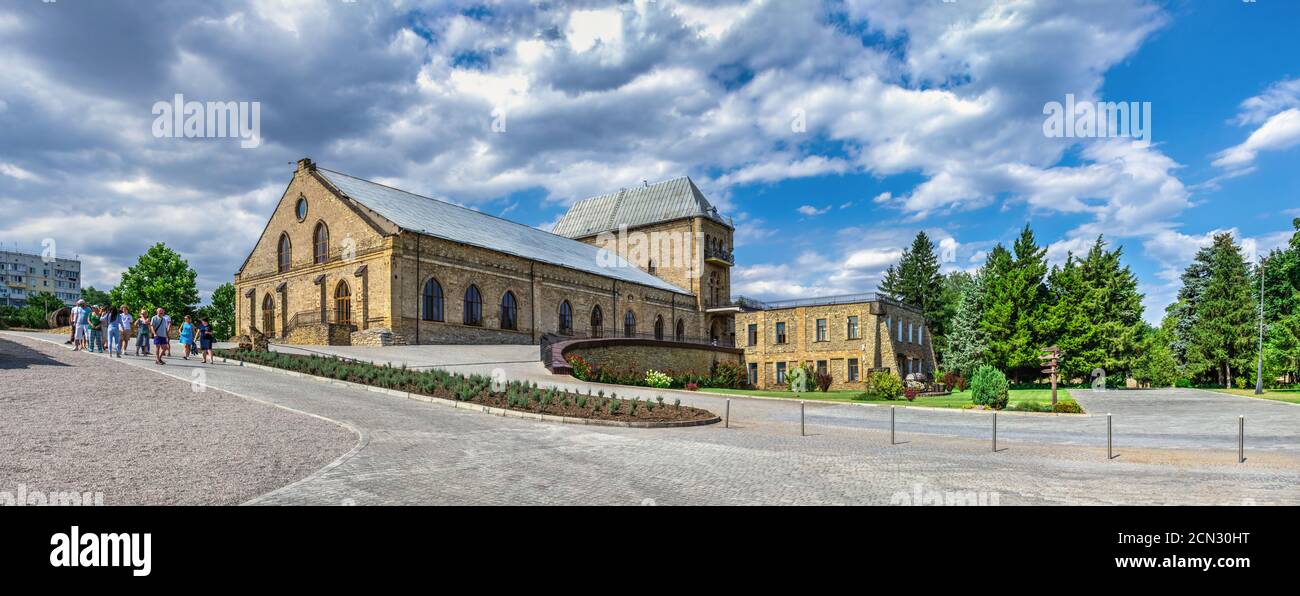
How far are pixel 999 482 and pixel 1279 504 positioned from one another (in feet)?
10.3

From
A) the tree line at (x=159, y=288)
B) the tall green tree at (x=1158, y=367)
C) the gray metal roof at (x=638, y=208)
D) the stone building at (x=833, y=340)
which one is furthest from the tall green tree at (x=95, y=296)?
the tall green tree at (x=1158, y=367)

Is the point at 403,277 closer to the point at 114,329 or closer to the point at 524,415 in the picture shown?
the point at 114,329

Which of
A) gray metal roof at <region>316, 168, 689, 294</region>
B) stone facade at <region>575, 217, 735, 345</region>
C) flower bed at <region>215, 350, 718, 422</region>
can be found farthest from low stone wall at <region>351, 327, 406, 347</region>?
stone facade at <region>575, 217, 735, 345</region>

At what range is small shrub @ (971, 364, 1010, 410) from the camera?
23312mm

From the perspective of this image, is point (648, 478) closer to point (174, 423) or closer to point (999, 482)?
point (999, 482)

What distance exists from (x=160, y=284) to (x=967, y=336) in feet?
226

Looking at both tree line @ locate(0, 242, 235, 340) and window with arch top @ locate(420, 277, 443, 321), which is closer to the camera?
window with arch top @ locate(420, 277, 443, 321)

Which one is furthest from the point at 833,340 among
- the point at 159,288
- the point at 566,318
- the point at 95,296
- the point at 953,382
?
the point at 95,296

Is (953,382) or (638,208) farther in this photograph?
(638,208)

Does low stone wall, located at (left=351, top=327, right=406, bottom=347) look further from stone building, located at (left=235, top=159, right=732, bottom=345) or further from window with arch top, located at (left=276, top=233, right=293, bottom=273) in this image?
window with arch top, located at (left=276, top=233, right=293, bottom=273)

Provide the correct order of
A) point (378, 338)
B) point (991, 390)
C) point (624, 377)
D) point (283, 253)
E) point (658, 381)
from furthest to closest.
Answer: point (283, 253)
point (378, 338)
point (658, 381)
point (624, 377)
point (991, 390)

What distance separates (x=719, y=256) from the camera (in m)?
64.3

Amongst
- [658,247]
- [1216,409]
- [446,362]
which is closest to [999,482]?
[1216,409]

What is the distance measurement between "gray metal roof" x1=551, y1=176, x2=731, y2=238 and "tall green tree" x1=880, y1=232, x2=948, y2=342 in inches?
747
